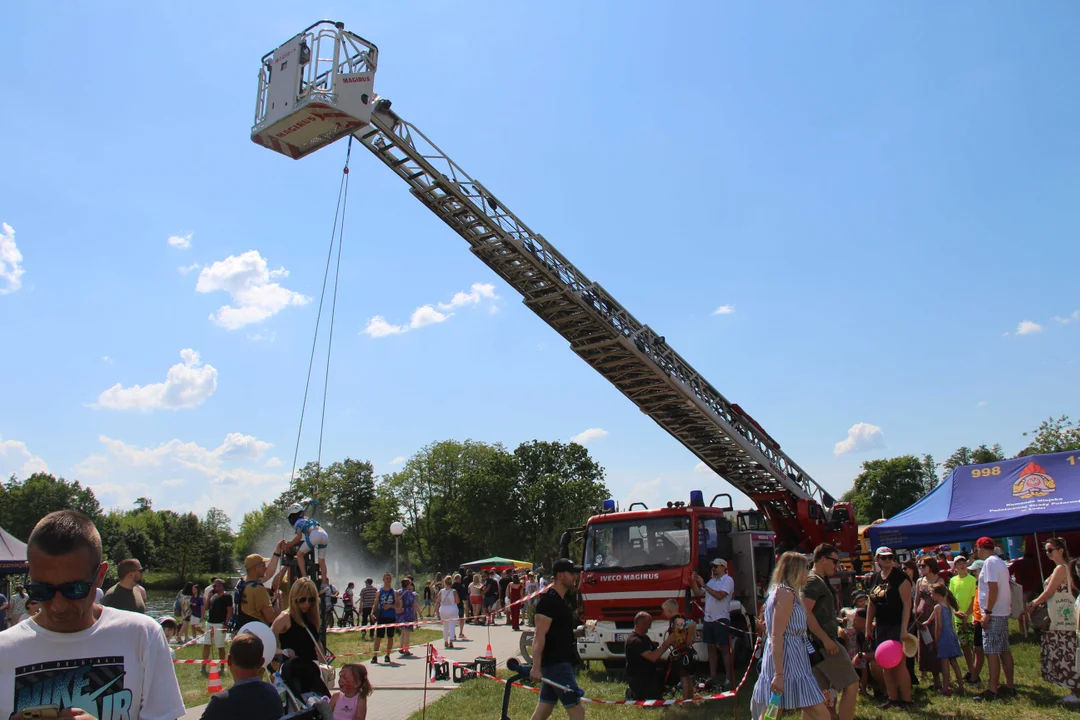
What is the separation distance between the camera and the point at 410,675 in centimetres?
1209

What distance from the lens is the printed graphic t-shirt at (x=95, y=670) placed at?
83.0 inches

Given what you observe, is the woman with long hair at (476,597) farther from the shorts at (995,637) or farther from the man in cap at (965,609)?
the shorts at (995,637)

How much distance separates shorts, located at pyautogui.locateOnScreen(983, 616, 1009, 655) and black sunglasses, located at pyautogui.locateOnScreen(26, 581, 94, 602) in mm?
9273

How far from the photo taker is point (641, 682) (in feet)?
27.6

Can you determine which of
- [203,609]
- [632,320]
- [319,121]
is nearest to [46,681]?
[319,121]

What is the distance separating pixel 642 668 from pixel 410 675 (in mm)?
5194

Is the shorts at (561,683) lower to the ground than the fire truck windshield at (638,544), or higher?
lower

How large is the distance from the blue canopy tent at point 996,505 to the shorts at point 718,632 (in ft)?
20.8

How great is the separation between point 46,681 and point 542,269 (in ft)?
32.3

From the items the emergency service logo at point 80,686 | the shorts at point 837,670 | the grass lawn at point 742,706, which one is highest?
the emergency service logo at point 80,686

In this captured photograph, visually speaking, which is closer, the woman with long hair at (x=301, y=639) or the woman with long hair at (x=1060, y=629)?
the woman with long hair at (x=301, y=639)

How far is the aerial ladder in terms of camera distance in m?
9.85

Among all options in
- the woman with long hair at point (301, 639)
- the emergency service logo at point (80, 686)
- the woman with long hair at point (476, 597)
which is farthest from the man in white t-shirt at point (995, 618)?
the woman with long hair at point (476, 597)

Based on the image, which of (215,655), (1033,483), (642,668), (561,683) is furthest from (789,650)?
(215,655)
